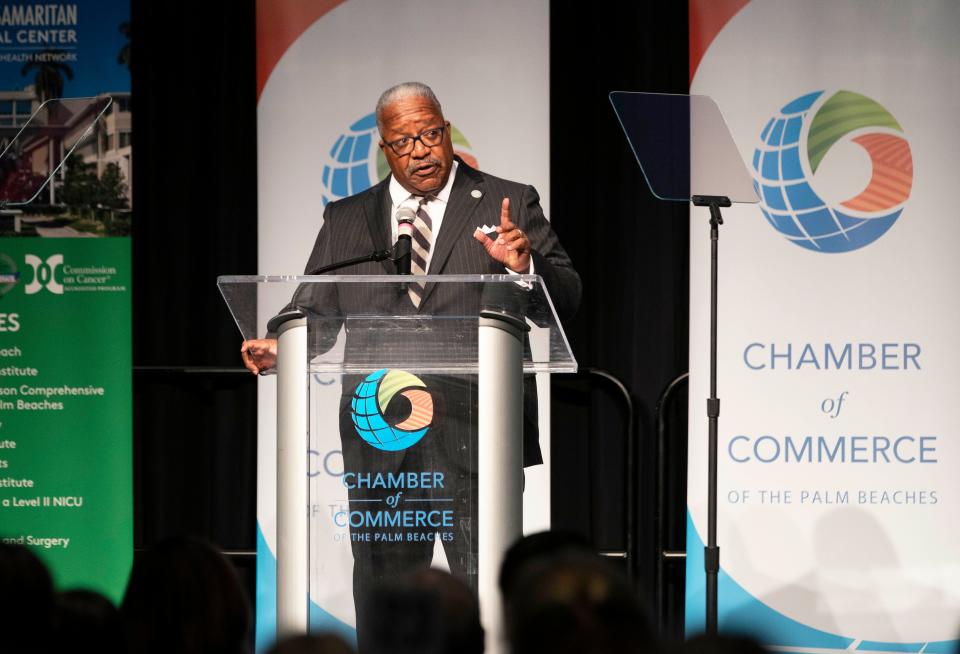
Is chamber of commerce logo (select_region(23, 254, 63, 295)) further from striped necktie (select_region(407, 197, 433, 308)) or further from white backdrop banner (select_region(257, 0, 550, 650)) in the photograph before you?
striped necktie (select_region(407, 197, 433, 308))

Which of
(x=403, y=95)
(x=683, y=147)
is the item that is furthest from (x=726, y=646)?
(x=683, y=147)

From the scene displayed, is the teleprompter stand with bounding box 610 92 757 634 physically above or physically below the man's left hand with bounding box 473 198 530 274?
above

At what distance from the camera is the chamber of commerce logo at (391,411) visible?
280cm

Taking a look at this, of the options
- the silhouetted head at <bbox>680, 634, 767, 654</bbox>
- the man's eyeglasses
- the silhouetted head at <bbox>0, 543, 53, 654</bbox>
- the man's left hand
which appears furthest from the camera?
the man's eyeglasses

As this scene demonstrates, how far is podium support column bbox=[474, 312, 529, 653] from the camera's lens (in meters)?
2.78

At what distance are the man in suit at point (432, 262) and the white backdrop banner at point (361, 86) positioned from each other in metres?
1.13

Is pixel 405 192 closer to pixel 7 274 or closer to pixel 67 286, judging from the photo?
pixel 67 286

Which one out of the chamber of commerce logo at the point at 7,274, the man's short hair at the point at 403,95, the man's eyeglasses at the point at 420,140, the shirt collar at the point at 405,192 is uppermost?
the man's short hair at the point at 403,95

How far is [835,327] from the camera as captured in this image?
17.5 feet

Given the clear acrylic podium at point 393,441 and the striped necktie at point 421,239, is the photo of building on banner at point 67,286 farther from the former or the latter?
the clear acrylic podium at point 393,441

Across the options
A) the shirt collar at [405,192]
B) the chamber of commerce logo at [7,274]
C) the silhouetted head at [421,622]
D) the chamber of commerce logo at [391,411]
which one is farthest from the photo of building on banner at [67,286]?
the silhouetted head at [421,622]

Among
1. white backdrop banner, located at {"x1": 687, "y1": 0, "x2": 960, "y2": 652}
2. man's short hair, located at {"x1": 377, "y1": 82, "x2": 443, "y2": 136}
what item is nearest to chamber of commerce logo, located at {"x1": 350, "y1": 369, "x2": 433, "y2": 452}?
man's short hair, located at {"x1": 377, "y1": 82, "x2": 443, "y2": 136}

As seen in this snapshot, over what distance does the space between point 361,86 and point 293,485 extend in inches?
120

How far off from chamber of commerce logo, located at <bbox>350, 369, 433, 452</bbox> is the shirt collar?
129cm
